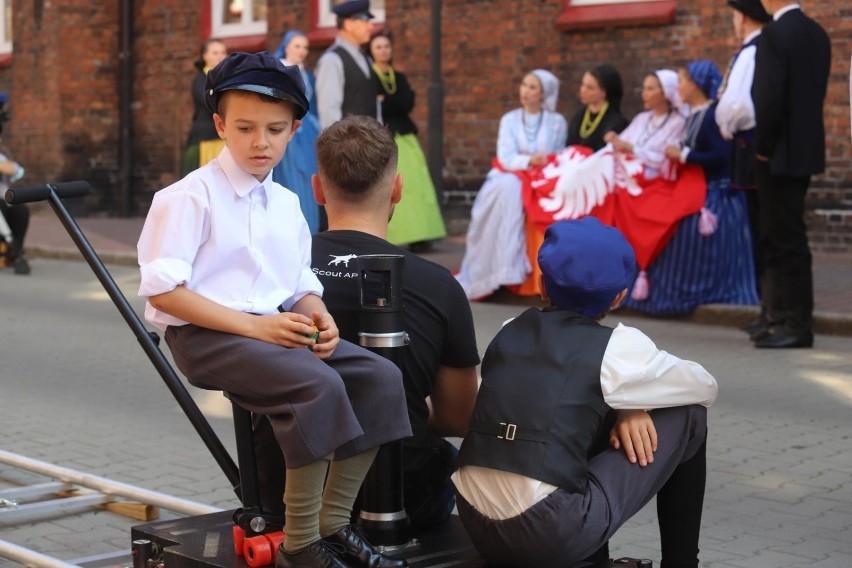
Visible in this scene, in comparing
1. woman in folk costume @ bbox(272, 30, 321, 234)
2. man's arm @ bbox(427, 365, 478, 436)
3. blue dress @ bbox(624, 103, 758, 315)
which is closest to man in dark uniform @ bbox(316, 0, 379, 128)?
woman in folk costume @ bbox(272, 30, 321, 234)

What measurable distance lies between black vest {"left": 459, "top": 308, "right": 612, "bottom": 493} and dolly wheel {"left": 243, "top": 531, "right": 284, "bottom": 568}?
1.59ft

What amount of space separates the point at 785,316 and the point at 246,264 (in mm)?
6139

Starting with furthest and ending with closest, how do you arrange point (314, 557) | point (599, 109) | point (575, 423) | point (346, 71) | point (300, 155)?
point (300, 155)
point (346, 71)
point (599, 109)
point (575, 423)
point (314, 557)

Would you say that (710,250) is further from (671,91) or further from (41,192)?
(41,192)

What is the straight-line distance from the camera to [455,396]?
384 cm

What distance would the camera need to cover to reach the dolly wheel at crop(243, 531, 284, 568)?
345 centimetres

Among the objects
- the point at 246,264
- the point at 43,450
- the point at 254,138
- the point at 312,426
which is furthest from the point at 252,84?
the point at 43,450

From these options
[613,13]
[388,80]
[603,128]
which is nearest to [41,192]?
[603,128]

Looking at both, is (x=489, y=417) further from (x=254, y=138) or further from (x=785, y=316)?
(x=785, y=316)

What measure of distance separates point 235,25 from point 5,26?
5413 mm

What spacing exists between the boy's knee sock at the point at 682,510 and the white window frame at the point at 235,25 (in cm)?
1618

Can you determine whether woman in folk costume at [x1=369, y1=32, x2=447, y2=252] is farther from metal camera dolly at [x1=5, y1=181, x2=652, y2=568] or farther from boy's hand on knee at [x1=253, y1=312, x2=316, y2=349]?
boy's hand on knee at [x1=253, y1=312, x2=316, y2=349]

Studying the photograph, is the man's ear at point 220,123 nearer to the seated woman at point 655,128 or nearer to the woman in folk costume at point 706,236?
the woman in folk costume at point 706,236

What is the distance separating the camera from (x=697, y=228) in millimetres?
10359
